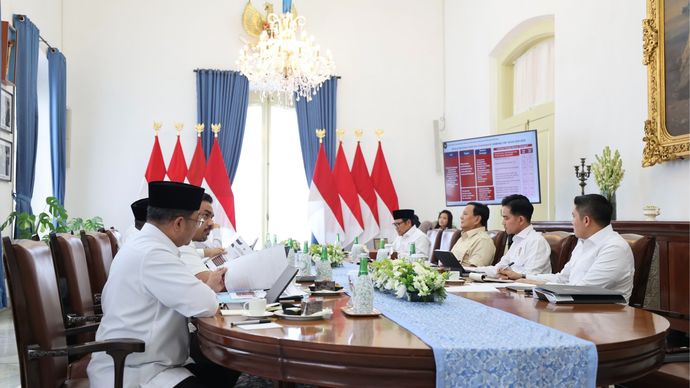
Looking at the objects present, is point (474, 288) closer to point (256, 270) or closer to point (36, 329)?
point (256, 270)

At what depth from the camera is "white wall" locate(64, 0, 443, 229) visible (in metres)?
8.20

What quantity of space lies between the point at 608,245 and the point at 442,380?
1.71 m

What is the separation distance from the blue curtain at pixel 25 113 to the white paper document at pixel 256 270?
447 cm

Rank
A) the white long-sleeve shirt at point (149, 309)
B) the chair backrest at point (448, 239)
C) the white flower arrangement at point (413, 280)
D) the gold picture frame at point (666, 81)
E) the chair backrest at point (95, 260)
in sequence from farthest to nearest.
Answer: the chair backrest at point (448, 239)
the gold picture frame at point (666, 81)
the chair backrest at point (95, 260)
the white flower arrangement at point (413, 280)
the white long-sleeve shirt at point (149, 309)

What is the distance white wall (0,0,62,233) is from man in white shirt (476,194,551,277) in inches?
198

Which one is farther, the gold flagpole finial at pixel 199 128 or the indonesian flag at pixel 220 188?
the gold flagpole finial at pixel 199 128

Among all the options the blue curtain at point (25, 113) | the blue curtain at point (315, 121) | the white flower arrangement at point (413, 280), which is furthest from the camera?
the blue curtain at point (315, 121)

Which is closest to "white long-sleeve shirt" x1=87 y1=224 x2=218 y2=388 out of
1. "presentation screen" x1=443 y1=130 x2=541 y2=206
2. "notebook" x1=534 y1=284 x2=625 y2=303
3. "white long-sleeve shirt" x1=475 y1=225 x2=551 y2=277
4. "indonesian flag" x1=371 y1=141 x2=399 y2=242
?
"notebook" x1=534 y1=284 x2=625 y2=303

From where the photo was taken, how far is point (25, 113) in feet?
20.2

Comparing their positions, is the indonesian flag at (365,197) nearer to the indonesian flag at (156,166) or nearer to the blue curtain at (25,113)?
the indonesian flag at (156,166)

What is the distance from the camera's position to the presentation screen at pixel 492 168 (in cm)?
591

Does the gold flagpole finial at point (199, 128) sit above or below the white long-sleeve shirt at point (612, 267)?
above

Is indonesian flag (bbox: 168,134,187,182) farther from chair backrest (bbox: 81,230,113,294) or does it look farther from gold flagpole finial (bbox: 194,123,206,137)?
chair backrest (bbox: 81,230,113,294)

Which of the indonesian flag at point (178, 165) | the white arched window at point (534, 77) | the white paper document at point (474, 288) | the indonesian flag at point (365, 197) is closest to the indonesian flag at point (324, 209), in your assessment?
the indonesian flag at point (365, 197)
